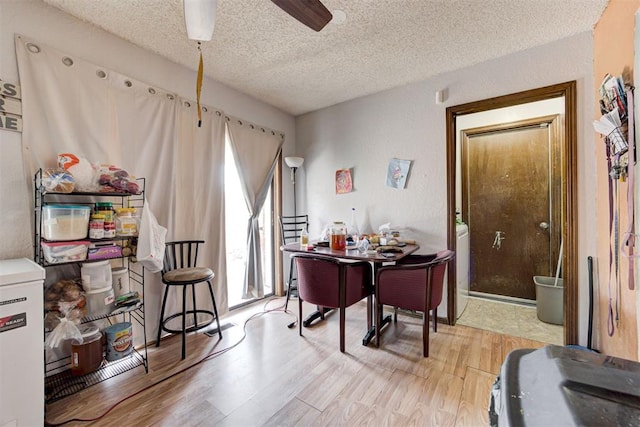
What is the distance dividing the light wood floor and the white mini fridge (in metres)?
0.30

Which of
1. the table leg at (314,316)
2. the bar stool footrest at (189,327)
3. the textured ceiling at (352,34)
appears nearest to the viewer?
the textured ceiling at (352,34)

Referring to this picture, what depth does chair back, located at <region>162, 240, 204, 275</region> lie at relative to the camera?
2.29 meters

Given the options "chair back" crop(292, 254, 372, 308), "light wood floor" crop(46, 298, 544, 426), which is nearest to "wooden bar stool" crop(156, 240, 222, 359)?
"light wood floor" crop(46, 298, 544, 426)

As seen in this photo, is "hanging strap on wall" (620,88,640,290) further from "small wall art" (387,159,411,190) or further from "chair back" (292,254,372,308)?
"small wall art" (387,159,411,190)

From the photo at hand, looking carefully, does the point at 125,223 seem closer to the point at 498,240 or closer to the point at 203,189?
the point at 203,189

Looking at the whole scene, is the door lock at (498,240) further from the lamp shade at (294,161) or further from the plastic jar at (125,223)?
the plastic jar at (125,223)

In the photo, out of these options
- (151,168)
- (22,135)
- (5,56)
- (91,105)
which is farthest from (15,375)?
(5,56)

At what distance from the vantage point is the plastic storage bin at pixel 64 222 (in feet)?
4.85

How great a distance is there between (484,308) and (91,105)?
4068mm

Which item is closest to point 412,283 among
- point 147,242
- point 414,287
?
point 414,287

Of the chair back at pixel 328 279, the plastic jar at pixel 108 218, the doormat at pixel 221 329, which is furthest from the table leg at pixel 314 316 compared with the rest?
the plastic jar at pixel 108 218

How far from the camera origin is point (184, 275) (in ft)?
6.84

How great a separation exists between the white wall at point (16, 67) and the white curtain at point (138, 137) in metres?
0.06

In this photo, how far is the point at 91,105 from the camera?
6.13 ft
